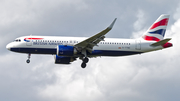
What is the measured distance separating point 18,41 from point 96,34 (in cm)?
1196

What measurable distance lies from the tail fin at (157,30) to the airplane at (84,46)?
44 cm

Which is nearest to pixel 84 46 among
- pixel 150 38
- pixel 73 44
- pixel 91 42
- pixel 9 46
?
pixel 91 42

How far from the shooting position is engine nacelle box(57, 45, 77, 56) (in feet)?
168

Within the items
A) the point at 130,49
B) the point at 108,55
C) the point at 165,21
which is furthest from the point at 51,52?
the point at 165,21

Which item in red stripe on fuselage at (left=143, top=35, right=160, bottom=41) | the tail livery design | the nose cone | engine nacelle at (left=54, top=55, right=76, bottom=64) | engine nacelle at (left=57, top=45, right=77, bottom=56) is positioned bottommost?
engine nacelle at (left=54, top=55, right=76, bottom=64)

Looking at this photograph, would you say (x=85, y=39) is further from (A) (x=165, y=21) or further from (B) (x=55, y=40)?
(A) (x=165, y=21)

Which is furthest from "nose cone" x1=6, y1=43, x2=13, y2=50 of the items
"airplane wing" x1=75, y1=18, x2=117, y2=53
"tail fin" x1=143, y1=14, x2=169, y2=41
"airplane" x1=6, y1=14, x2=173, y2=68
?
"tail fin" x1=143, y1=14, x2=169, y2=41

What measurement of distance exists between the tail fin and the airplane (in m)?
0.44

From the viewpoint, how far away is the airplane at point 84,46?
51.7m

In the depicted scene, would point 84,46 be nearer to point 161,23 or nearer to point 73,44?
point 73,44

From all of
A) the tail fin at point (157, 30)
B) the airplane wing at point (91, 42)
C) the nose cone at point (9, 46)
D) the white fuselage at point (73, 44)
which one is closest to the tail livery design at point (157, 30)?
the tail fin at point (157, 30)

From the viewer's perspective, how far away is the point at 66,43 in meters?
53.1

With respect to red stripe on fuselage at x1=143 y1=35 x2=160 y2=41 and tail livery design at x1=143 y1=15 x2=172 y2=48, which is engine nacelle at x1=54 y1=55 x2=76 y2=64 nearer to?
red stripe on fuselage at x1=143 y1=35 x2=160 y2=41

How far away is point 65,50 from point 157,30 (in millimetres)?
16373
